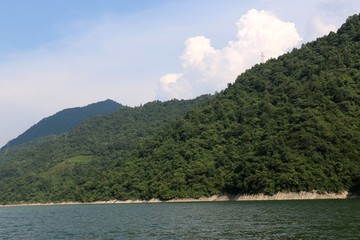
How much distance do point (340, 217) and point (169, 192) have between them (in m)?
100

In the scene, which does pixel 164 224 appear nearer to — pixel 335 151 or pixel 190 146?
pixel 335 151

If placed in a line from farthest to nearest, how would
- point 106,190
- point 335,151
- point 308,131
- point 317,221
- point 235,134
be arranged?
point 106,190
point 235,134
point 308,131
point 335,151
point 317,221

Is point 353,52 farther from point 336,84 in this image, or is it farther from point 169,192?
point 169,192

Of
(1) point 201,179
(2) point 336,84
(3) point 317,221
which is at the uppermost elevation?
(2) point 336,84

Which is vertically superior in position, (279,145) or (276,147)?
(279,145)

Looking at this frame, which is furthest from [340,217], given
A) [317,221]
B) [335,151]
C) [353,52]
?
[353,52]

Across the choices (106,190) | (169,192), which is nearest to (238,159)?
(169,192)

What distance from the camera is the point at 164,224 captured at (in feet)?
229

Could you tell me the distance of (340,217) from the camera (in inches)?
2504

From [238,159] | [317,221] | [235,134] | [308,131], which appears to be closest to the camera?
[317,221]

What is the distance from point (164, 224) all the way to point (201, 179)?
86252 mm

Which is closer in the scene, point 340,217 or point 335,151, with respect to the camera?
point 340,217

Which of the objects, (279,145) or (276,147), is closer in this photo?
(276,147)

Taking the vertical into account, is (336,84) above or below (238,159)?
above
